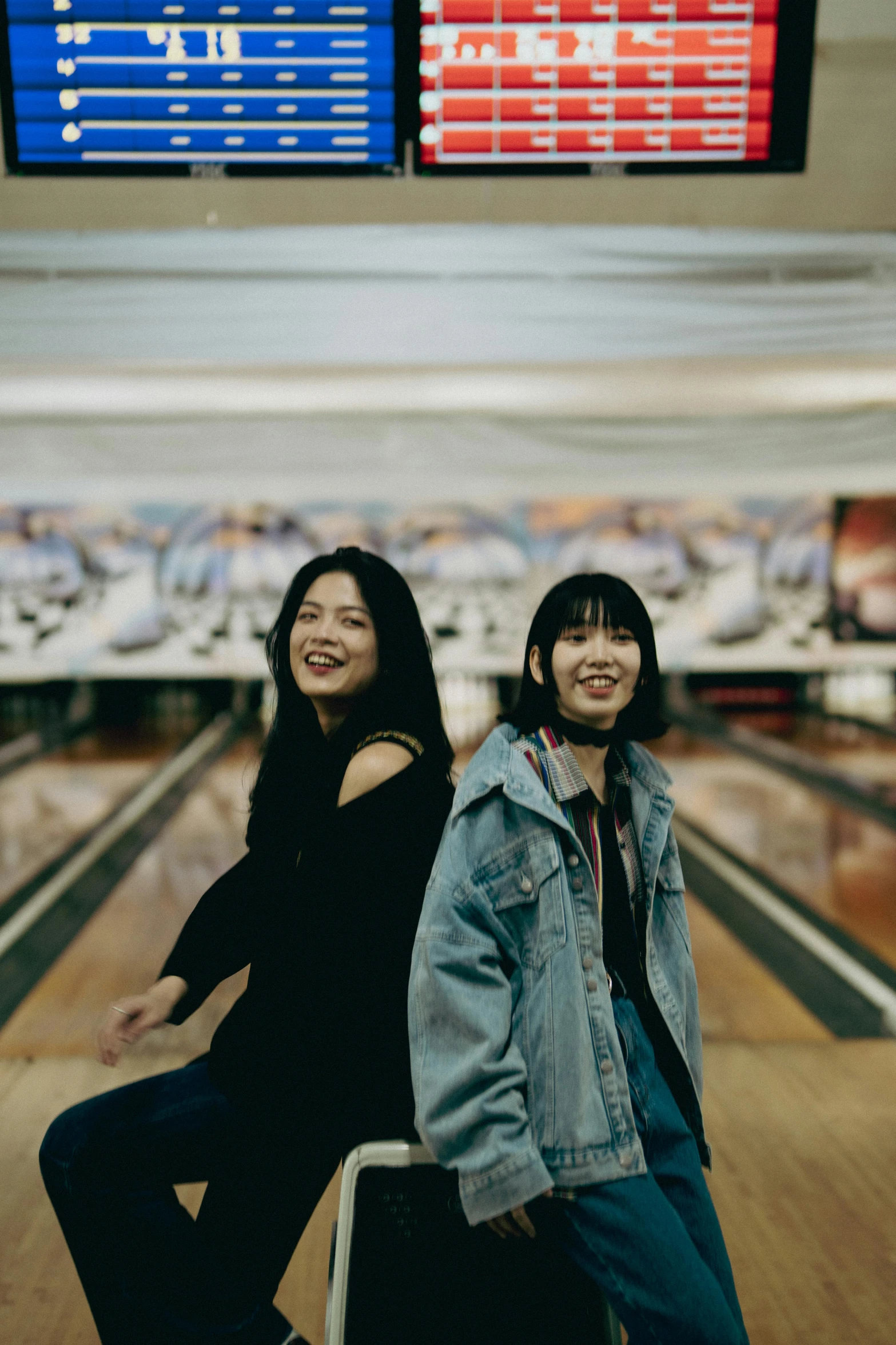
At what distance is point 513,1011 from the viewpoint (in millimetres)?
1003

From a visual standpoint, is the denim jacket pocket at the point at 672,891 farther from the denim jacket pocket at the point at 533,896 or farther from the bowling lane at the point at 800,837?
the bowling lane at the point at 800,837

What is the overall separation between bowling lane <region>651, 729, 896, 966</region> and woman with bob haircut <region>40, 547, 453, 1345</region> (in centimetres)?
240

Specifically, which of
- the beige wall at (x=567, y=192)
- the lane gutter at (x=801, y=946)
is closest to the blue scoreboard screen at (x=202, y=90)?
the beige wall at (x=567, y=192)

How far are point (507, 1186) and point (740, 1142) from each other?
1219mm

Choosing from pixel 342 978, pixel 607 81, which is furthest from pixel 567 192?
pixel 342 978

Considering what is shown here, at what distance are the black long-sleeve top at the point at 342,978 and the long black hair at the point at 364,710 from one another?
0.06 m

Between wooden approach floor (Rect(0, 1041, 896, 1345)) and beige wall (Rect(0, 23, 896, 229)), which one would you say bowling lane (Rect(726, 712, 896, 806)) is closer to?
wooden approach floor (Rect(0, 1041, 896, 1345))

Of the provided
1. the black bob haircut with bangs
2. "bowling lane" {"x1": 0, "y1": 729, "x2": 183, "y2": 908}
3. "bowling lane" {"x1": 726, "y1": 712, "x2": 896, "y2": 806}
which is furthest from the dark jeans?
Result: "bowling lane" {"x1": 726, "y1": 712, "x2": 896, "y2": 806}

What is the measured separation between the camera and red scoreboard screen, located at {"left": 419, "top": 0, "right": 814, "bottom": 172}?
155 cm

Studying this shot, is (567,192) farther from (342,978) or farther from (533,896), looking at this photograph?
(342,978)

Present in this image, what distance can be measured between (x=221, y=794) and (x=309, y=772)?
3.93 meters

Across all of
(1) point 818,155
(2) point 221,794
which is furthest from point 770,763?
(1) point 818,155

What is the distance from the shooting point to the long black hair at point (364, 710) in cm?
114

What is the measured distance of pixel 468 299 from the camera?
5.41ft
